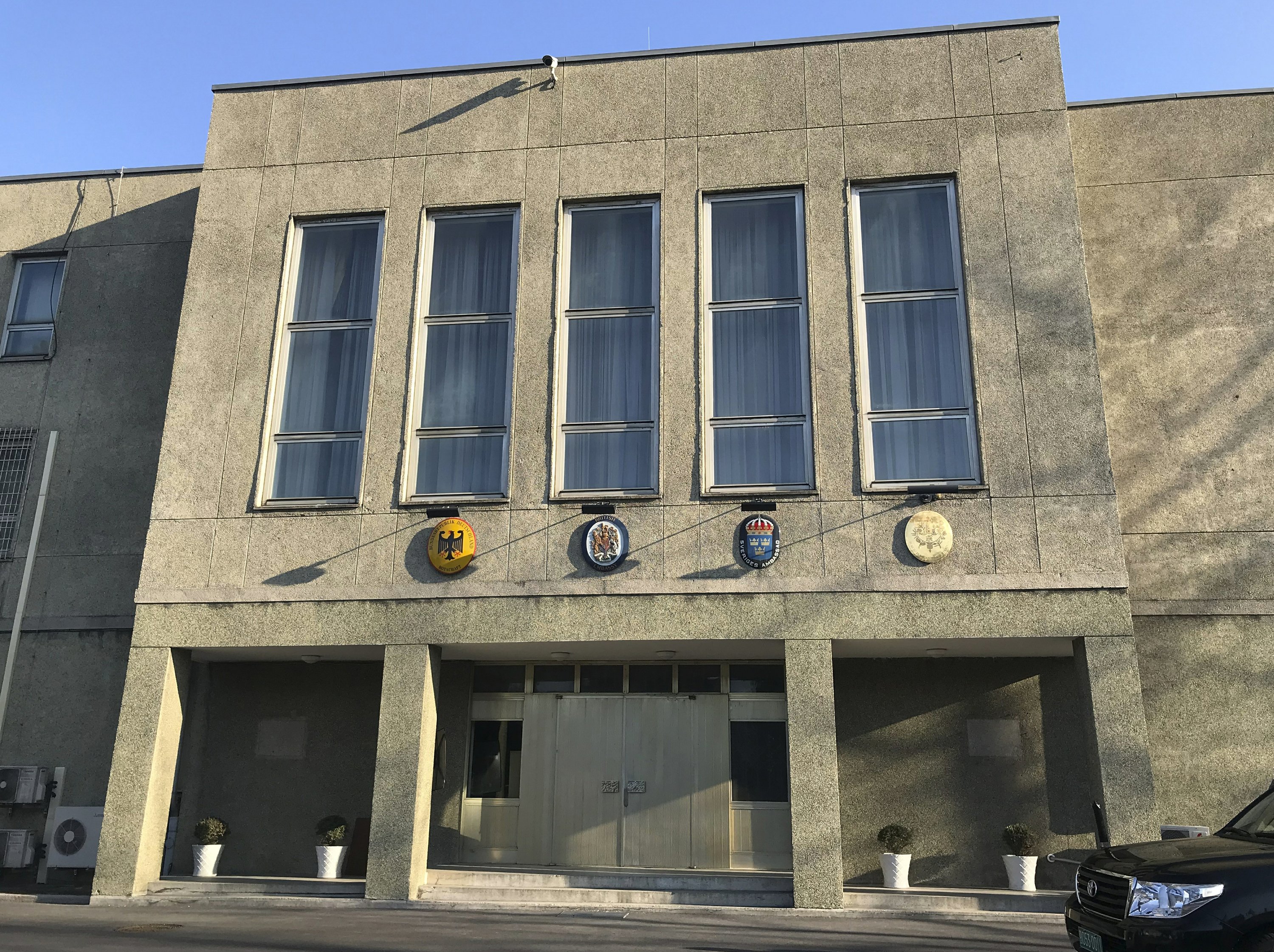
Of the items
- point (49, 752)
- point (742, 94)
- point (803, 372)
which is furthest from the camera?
point (49, 752)

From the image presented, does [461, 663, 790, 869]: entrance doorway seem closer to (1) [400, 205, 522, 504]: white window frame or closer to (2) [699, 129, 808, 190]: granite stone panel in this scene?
(1) [400, 205, 522, 504]: white window frame

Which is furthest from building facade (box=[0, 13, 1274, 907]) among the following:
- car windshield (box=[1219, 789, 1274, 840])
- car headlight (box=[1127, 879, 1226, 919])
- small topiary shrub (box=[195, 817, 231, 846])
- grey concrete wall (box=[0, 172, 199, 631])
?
car headlight (box=[1127, 879, 1226, 919])

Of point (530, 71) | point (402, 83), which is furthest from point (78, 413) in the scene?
point (530, 71)

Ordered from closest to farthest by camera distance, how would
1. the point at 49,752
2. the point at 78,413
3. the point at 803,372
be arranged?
the point at 803,372
the point at 49,752
the point at 78,413

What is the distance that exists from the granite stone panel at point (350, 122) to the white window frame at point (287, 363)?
3.22ft

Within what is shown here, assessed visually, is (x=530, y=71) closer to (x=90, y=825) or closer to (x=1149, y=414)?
(x=1149, y=414)

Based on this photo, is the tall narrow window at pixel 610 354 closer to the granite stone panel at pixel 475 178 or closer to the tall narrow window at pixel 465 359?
the tall narrow window at pixel 465 359

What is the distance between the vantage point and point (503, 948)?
984 centimetres

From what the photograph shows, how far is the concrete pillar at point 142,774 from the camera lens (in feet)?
42.0

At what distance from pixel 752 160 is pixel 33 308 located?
1261 centimetres

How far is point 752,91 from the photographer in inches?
575

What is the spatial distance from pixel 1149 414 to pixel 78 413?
16567mm

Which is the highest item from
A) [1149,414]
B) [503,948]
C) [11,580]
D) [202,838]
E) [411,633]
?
[1149,414]

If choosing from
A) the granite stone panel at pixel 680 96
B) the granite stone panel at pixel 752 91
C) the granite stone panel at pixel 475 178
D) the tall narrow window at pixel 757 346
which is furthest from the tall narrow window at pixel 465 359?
the granite stone panel at pixel 752 91
